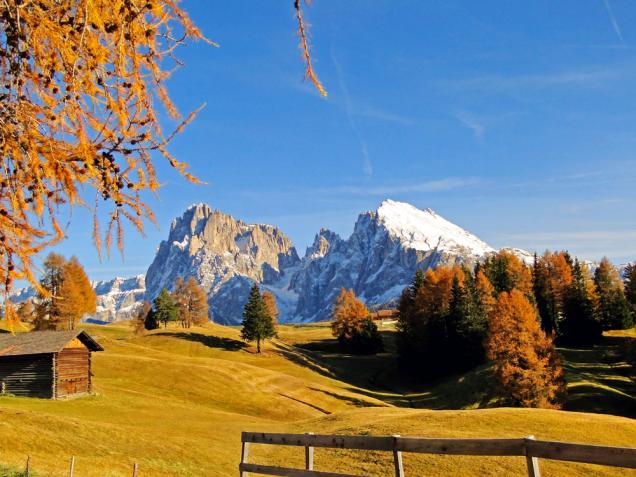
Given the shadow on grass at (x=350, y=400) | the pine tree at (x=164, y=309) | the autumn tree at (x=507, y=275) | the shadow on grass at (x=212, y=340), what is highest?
the autumn tree at (x=507, y=275)

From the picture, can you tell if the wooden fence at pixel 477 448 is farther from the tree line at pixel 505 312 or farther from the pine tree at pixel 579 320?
the pine tree at pixel 579 320

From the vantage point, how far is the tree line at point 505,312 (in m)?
63.6

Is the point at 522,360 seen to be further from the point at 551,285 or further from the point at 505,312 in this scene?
the point at 551,285

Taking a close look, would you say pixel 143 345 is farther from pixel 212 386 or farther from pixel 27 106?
pixel 27 106

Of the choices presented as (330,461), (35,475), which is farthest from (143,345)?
(35,475)

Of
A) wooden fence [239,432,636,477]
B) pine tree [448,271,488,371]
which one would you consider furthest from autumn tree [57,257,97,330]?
wooden fence [239,432,636,477]

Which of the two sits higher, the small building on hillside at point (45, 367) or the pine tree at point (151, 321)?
the pine tree at point (151, 321)

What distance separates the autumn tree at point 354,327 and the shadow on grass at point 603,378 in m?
40.1

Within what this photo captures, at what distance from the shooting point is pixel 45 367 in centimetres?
5138

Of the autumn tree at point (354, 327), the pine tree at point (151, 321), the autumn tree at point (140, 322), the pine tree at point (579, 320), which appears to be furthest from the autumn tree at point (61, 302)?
the pine tree at point (579, 320)

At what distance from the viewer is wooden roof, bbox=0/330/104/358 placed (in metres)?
51.5

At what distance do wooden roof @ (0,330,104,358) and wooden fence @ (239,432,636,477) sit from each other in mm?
46017

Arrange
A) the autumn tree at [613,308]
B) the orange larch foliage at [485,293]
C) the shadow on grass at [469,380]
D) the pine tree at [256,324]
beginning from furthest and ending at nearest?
the autumn tree at [613,308]
the pine tree at [256,324]
the orange larch foliage at [485,293]
the shadow on grass at [469,380]

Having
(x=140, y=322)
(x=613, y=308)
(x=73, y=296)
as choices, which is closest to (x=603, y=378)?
(x=613, y=308)
